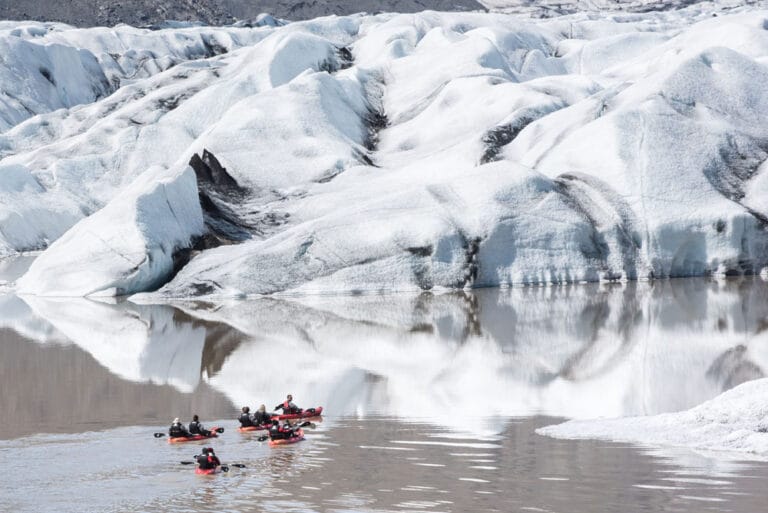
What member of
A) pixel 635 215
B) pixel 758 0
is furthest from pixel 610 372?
pixel 758 0

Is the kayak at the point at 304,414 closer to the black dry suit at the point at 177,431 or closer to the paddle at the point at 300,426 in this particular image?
the paddle at the point at 300,426

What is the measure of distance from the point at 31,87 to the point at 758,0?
109 metres

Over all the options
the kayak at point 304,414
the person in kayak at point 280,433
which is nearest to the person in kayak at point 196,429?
the person in kayak at point 280,433

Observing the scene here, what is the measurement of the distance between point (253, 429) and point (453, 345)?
42.3 ft

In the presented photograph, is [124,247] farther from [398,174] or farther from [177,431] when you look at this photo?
[177,431]

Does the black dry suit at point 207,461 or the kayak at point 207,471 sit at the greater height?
the black dry suit at point 207,461

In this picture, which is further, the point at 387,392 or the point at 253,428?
the point at 387,392

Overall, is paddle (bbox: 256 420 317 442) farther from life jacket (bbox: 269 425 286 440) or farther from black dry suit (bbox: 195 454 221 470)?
black dry suit (bbox: 195 454 221 470)

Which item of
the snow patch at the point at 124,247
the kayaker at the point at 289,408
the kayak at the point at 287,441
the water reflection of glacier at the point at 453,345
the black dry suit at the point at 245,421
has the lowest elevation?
the kayak at the point at 287,441

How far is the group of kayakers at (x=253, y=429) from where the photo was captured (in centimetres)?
1947

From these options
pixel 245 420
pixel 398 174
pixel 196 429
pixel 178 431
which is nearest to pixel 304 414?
pixel 245 420

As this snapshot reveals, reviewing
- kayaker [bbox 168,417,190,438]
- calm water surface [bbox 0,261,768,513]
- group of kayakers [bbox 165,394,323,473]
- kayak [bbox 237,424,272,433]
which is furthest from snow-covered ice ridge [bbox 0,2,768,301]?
kayaker [bbox 168,417,190,438]

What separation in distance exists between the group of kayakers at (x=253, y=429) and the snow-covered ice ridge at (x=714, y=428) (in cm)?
480

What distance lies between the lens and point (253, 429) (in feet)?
77.3
